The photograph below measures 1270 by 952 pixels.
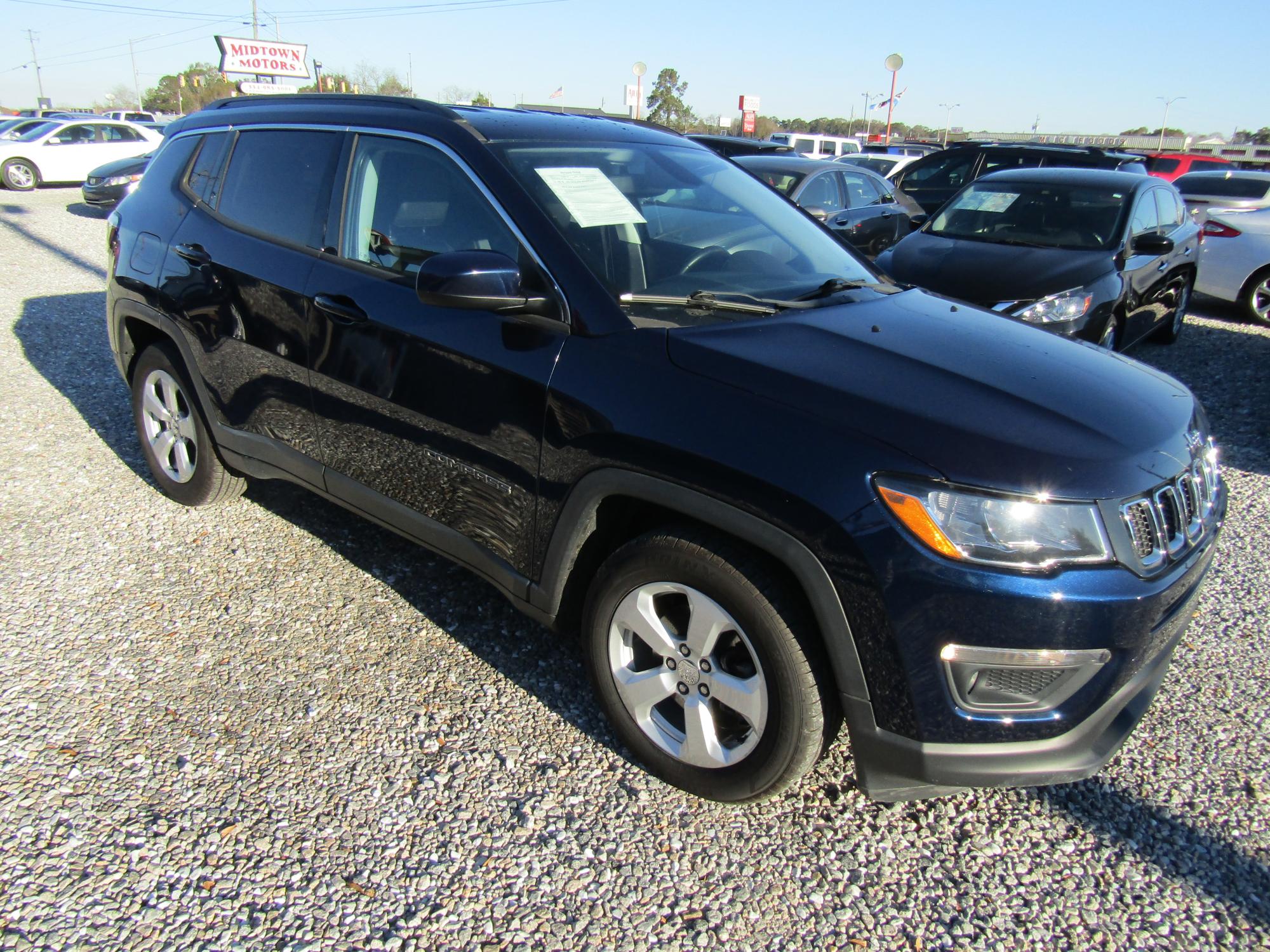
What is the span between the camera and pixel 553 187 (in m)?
2.71

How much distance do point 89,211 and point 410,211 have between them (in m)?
16.4

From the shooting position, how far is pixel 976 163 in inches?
463

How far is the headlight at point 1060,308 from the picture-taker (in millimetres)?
5629

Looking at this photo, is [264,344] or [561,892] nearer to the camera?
[561,892]

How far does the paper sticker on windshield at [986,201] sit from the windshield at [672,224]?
4.10 meters

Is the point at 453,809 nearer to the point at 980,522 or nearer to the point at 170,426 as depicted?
the point at 980,522

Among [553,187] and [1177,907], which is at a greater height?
[553,187]

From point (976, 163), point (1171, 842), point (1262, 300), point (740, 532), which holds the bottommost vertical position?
point (1171, 842)

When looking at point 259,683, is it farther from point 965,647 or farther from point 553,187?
point 965,647

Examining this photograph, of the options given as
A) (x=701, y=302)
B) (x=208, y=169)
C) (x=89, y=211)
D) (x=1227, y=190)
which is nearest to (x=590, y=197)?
(x=701, y=302)

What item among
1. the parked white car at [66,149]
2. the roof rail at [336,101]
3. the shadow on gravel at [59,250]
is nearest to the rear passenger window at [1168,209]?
the roof rail at [336,101]

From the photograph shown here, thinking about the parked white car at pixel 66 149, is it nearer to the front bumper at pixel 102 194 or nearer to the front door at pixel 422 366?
the front bumper at pixel 102 194

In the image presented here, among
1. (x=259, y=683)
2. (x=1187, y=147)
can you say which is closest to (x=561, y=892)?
(x=259, y=683)

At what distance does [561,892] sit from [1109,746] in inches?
54.2
